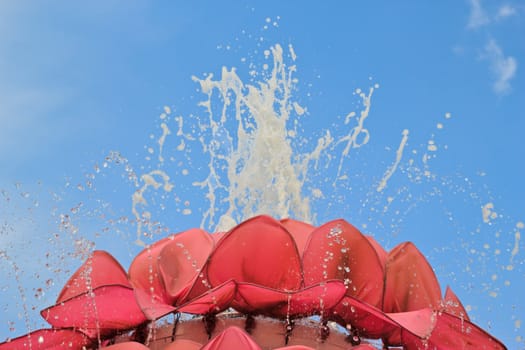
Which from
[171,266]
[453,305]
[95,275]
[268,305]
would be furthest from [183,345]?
[453,305]

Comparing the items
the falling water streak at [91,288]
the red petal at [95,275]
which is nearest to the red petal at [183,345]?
the falling water streak at [91,288]

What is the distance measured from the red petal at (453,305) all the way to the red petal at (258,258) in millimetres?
580

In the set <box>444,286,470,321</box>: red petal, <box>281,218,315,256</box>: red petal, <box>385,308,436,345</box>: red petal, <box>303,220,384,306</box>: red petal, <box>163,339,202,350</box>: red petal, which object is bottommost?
<box>163,339,202,350</box>: red petal

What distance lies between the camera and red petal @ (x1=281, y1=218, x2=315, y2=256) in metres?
2.29

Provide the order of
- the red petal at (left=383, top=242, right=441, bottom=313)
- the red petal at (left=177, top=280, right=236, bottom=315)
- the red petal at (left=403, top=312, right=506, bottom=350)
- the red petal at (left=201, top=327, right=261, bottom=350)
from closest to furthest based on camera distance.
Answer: the red petal at (left=201, top=327, right=261, bottom=350)
the red petal at (left=177, top=280, right=236, bottom=315)
the red petal at (left=403, top=312, right=506, bottom=350)
the red petal at (left=383, top=242, right=441, bottom=313)

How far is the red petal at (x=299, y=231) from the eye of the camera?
2.29m

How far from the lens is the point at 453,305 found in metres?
2.32

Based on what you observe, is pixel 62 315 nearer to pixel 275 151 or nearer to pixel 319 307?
pixel 319 307

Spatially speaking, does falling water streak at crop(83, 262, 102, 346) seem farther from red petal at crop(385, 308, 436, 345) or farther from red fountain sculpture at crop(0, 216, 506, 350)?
red petal at crop(385, 308, 436, 345)

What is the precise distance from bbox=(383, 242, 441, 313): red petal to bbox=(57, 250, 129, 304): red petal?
0.85m

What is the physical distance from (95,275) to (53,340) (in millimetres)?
245

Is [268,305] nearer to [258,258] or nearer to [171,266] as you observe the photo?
[258,258]

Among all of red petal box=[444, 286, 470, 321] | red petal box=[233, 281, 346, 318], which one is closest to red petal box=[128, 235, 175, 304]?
red petal box=[233, 281, 346, 318]

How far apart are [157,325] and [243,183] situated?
1.83 metres
